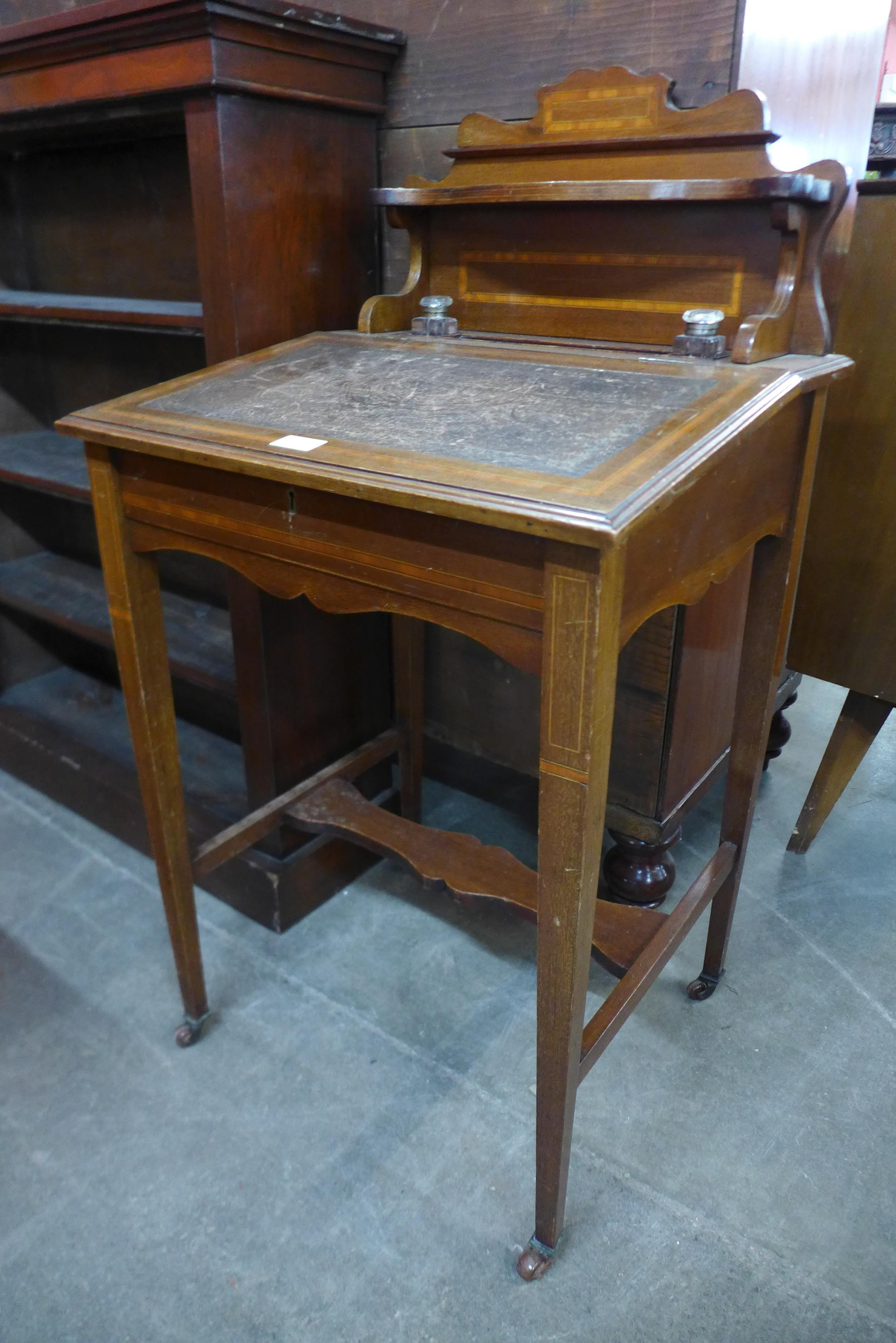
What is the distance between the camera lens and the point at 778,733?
240 centimetres

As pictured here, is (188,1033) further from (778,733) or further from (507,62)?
(507,62)

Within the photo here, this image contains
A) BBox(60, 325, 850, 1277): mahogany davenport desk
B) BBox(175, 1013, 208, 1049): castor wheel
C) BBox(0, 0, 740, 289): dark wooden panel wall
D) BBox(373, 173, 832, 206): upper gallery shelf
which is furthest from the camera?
BBox(175, 1013, 208, 1049): castor wheel

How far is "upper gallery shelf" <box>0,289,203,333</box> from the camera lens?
5.60 feet

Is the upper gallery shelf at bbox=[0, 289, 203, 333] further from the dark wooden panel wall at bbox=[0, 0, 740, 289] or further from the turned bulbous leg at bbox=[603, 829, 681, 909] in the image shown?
the turned bulbous leg at bbox=[603, 829, 681, 909]

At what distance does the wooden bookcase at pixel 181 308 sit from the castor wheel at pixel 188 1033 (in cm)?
30

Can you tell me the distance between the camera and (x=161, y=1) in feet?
4.60

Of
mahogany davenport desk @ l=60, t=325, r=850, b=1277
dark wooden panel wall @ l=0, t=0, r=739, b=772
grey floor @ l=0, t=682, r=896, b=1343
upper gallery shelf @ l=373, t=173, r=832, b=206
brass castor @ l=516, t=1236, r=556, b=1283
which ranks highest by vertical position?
dark wooden panel wall @ l=0, t=0, r=739, b=772

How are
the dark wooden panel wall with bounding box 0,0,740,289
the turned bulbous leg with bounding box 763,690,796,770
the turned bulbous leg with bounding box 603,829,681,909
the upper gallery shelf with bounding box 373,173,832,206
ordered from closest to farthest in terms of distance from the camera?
1. the upper gallery shelf with bounding box 373,173,832,206
2. the dark wooden panel wall with bounding box 0,0,740,289
3. the turned bulbous leg with bounding box 603,829,681,909
4. the turned bulbous leg with bounding box 763,690,796,770

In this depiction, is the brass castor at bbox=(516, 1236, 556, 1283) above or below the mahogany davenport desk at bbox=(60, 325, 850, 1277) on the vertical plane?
below

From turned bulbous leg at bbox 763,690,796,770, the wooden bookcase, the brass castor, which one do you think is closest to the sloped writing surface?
the wooden bookcase

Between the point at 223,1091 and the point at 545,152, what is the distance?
1634 mm

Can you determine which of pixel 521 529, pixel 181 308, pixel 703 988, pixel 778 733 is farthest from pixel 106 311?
pixel 778 733

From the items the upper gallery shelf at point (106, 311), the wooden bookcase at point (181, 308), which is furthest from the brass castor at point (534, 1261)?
the upper gallery shelf at point (106, 311)

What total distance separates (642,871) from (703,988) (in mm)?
241
